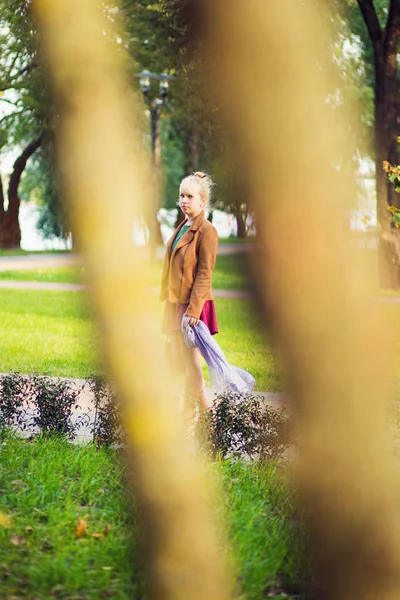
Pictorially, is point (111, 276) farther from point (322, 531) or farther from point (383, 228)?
point (383, 228)

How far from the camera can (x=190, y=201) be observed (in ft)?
21.0

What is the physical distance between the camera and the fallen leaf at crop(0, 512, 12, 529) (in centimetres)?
452

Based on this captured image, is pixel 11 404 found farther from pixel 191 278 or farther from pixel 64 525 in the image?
pixel 64 525

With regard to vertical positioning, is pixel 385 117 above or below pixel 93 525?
above

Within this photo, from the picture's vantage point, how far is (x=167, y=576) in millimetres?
2643

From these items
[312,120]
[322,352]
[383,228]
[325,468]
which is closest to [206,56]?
[312,120]

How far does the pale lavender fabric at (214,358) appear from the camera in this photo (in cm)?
663

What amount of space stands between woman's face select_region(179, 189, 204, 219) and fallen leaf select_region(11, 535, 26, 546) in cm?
264

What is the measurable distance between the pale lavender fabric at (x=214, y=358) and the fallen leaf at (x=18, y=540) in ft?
8.20

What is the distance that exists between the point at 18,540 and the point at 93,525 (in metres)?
0.40

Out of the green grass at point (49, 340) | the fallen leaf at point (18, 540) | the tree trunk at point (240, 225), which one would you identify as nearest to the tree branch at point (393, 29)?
the green grass at point (49, 340)

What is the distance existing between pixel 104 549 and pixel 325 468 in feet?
9.34

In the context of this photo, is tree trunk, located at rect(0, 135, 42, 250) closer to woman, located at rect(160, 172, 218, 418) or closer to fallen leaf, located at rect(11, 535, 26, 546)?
woman, located at rect(160, 172, 218, 418)

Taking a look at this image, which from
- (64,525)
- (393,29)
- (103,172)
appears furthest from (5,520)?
(393,29)
